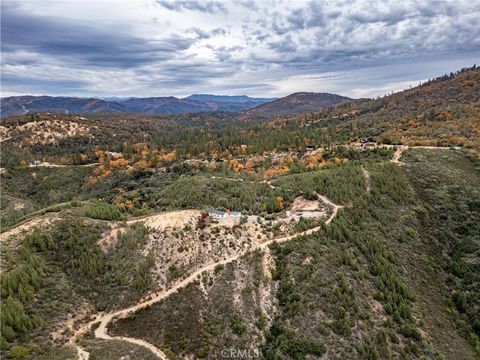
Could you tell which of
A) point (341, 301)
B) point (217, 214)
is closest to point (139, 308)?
point (217, 214)

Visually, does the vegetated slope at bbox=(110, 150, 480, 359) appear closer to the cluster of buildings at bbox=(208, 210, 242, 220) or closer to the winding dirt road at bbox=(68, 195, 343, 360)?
the winding dirt road at bbox=(68, 195, 343, 360)

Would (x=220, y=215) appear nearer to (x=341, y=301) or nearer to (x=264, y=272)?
(x=264, y=272)

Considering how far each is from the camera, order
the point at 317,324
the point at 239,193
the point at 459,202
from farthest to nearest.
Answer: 1. the point at 239,193
2. the point at 459,202
3. the point at 317,324

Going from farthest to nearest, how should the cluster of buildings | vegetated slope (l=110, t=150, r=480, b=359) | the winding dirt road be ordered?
the cluster of buildings → vegetated slope (l=110, t=150, r=480, b=359) → the winding dirt road

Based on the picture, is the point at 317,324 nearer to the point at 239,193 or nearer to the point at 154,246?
the point at 154,246

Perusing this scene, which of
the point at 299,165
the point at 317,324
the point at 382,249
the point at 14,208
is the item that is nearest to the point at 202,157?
the point at 299,165

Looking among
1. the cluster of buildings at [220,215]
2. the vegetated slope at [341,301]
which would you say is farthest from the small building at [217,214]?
the vegetated slope at [341,301]

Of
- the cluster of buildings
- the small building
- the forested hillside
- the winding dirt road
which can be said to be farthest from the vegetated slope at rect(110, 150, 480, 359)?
the small building

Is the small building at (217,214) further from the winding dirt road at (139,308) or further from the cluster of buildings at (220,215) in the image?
the winding dirt road at (139,308)

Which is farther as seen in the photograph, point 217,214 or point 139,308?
point 217,214
